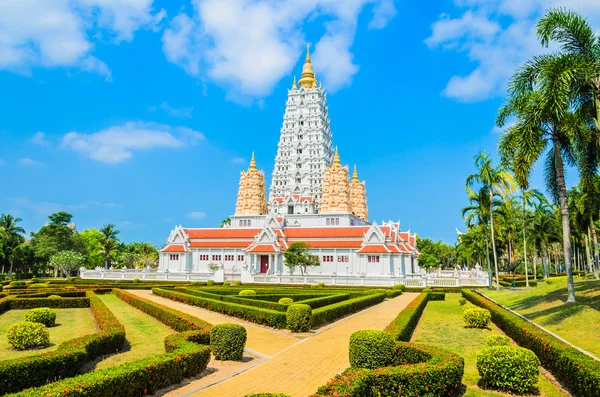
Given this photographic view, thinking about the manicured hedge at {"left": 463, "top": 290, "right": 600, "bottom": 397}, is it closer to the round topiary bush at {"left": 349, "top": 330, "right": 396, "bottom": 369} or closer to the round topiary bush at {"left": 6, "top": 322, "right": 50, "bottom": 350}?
the round topiary bush at {"left": 349, "top": 330, "right": 396, "bottom": 369}

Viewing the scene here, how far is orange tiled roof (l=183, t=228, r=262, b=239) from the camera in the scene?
7431cm

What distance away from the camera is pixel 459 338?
19.8 m

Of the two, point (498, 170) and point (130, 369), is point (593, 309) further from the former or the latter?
point (498, 170)

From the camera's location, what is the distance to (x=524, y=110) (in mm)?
22734

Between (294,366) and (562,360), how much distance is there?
8.03m

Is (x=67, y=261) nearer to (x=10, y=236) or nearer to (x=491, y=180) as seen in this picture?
(x=10, y=236)

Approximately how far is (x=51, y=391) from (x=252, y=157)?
8967 cm

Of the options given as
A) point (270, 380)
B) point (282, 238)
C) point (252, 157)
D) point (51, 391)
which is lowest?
point (270, 380)

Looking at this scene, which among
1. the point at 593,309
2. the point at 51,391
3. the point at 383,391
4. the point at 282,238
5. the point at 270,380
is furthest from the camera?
the point at 282,238

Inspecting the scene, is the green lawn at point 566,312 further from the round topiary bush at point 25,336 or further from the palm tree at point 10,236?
the palm tree at point 10,236

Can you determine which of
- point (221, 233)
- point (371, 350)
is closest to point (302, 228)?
point (221, 233)

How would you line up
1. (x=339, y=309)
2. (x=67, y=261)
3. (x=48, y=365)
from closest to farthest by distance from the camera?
1. (x=48, y=365)
2. (x=339, y=309)
3. (x=67, y=261)

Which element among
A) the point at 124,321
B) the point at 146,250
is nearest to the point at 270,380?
the point at 124,321

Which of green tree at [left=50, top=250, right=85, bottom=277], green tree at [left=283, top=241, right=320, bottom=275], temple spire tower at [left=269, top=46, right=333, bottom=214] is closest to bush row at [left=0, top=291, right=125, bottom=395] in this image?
green tree at [left=283, top=241, right=320, bottom=275]
